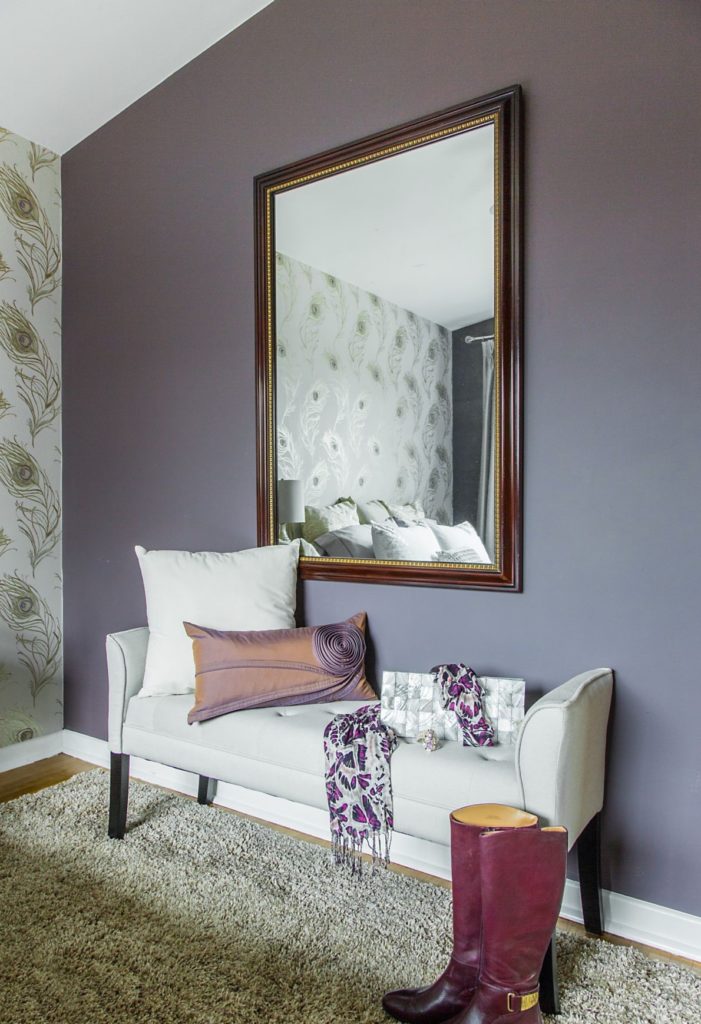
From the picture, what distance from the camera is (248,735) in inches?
82.3

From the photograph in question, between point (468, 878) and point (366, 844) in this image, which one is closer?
point (468, 878)

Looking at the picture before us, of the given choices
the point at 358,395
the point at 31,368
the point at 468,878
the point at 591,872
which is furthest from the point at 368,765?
the point at 31,368

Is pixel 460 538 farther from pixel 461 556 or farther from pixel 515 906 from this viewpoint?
pixel 515 906

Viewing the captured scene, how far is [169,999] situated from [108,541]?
1.95 meters

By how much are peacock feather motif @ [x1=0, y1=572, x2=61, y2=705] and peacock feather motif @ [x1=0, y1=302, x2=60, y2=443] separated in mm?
669

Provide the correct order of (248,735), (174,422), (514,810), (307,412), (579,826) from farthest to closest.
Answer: (174,422)
(307,412)
(248,735)
(579,826)
(514,810)

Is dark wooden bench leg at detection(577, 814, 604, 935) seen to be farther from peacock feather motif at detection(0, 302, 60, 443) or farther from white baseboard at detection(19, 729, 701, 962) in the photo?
peacock feather motif at detection(0, 302, 60, 443)

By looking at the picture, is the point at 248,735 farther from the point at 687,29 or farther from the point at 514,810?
the point at 687,29

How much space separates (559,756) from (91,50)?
9.52ft

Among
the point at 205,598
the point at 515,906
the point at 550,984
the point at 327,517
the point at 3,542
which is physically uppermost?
the point at 327,517

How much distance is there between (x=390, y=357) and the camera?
2391 millimetres

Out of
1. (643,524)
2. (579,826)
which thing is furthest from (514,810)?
(643,524)

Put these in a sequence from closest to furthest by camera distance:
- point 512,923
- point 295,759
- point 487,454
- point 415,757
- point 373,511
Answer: point 512,923 → point 415,757 → point 295,759 → point 487,454 → point 373,511

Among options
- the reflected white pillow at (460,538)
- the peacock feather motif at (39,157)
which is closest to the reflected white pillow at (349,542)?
the reflected white pillow at (460,538)
